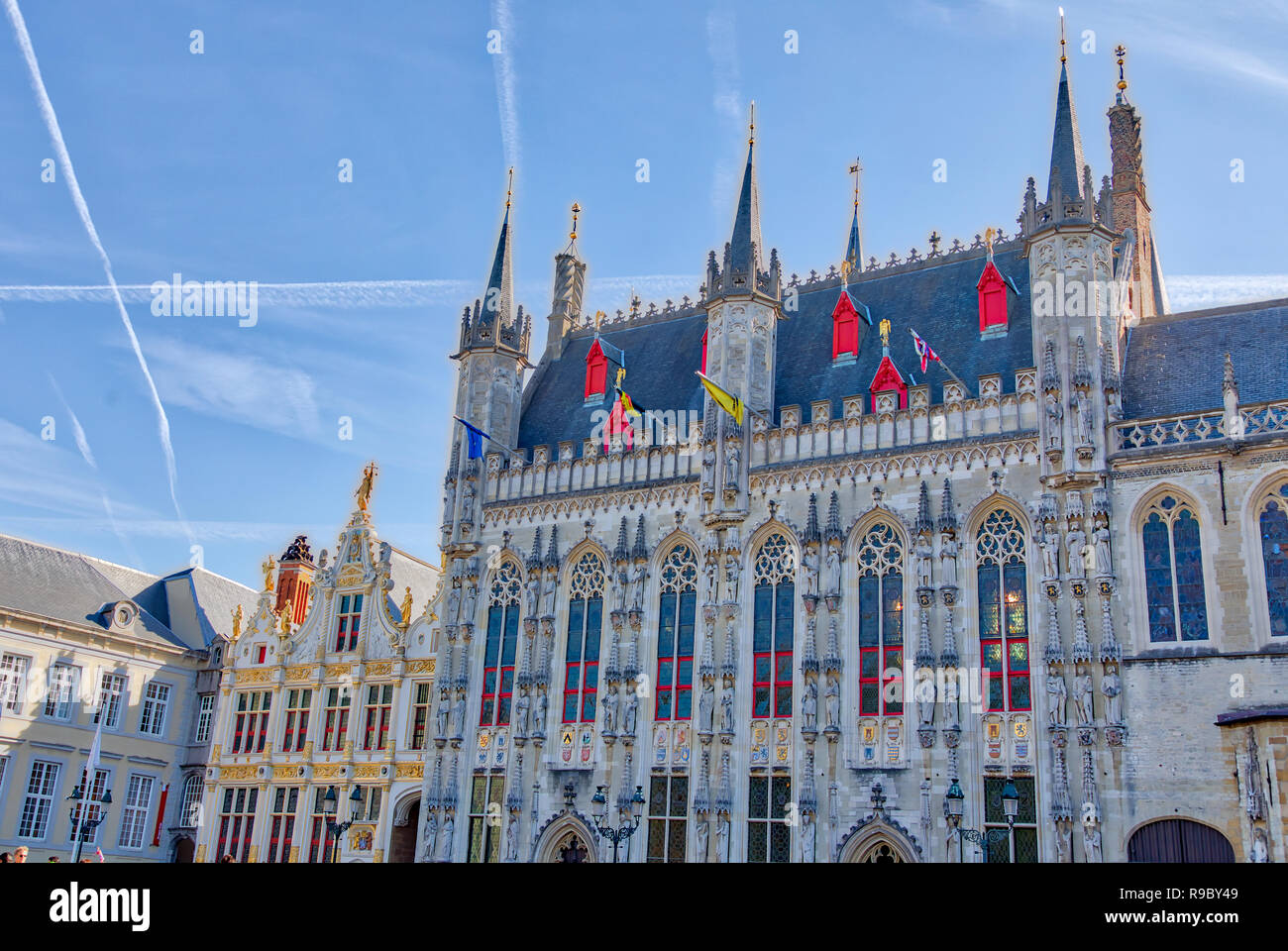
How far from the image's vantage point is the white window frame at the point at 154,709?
147 ft

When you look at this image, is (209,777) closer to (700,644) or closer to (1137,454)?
(700,644)

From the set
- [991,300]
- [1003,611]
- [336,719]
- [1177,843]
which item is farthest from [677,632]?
[336,719]

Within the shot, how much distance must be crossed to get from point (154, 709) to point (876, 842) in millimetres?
30063

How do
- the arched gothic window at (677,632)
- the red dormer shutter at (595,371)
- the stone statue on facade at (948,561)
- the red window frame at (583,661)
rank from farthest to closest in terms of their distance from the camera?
the red dormer shutter at (595,371), the red window frame at (583,661), the arched gothic window at (677,632), the stone statue on facade at (948,561)

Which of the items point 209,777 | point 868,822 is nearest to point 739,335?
point 868,822

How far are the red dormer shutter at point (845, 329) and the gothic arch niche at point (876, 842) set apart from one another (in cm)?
1350

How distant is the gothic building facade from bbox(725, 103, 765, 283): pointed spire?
100mm

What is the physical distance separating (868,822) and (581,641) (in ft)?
31.4

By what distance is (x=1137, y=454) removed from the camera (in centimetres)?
2684

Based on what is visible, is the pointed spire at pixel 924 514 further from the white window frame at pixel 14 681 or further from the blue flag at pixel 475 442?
the white window frame at pixel 14 681

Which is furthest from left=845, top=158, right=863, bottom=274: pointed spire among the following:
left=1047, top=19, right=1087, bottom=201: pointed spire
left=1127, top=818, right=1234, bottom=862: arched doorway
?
left=1127, top=818, right=1234, bottom=862: arched doorway

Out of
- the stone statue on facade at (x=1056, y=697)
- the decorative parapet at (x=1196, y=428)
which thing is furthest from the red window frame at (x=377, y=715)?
the decorative parapet at (x=1196, y=428)

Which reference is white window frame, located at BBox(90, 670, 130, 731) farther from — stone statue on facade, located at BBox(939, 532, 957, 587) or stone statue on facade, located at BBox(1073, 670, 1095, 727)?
stone statue on facade, located at BBox(1073, 670, 1095, 727)

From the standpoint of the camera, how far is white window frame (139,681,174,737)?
44719mm
